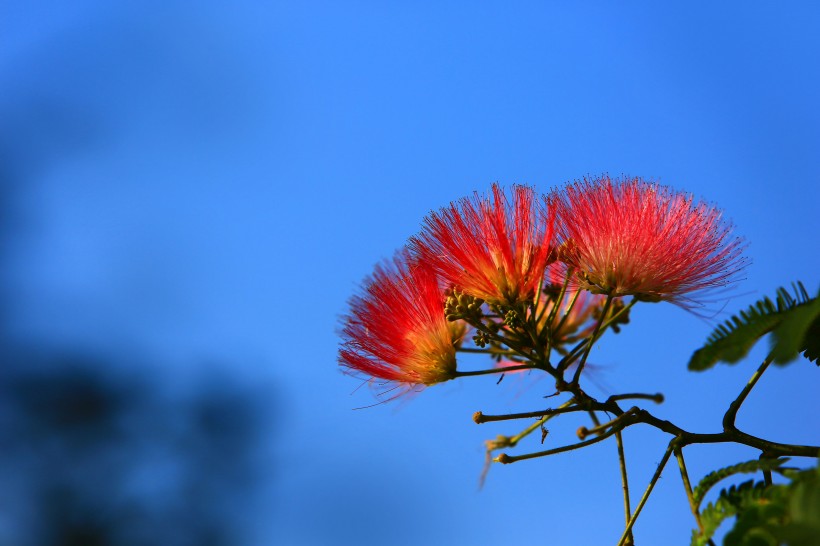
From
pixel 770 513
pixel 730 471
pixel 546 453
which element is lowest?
pixel 770 513

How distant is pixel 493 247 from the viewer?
250 cm

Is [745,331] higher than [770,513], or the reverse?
[745,331]

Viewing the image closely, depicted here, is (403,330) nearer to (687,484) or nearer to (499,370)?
(499,370)

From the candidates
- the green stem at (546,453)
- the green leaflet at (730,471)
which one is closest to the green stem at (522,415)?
the green stem at (546,453)

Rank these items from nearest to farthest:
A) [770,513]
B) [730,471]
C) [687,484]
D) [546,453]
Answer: [770,513]
[730,471]
[687,484]
[546,453]

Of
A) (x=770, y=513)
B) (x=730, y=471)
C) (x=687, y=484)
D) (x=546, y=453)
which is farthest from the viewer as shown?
(x=546, y=453)

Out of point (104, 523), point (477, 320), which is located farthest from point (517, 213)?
point (104, 523)

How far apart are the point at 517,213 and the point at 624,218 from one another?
0.92ft

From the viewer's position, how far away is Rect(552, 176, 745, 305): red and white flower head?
2404 millimetres

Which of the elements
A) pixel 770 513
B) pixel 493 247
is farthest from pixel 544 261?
pixel 770 513

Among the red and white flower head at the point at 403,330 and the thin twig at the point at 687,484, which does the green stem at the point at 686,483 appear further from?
the red and white flower head at the point at 403,330

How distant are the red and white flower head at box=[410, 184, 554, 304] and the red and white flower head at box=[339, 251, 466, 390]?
0.29 feet

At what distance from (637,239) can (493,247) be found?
0.38 metres

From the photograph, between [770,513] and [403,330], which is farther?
[403,330]
